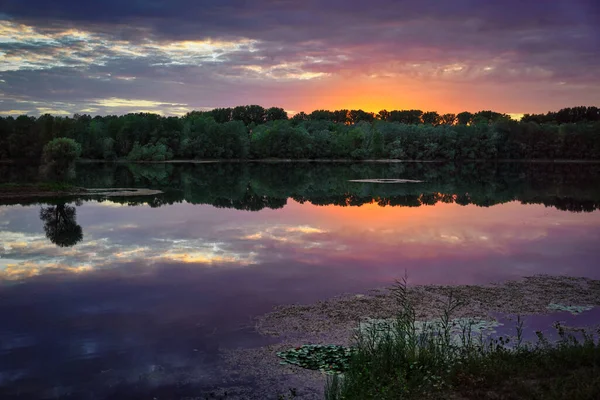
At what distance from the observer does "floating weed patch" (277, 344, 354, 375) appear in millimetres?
11039

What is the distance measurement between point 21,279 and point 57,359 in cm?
855

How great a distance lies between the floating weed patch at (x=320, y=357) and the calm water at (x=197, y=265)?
1148mm

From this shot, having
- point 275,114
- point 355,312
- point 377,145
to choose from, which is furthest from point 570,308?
point 275,114

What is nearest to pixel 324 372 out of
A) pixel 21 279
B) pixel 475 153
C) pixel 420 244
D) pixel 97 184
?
pixel 21 279

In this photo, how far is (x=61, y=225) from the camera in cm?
3075

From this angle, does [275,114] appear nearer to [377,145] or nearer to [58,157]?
[377,145]

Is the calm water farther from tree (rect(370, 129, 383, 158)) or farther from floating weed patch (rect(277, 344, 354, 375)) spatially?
tree (rect(370, 129, 383, 158))

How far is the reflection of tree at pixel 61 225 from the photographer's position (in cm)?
2662

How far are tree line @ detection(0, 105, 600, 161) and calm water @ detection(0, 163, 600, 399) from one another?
8175cm

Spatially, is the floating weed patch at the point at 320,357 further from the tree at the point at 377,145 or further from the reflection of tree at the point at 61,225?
the tree at the point at 377,145

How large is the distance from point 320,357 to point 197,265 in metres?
10.8

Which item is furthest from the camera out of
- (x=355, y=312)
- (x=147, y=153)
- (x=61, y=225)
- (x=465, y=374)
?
(x=147, y=153)

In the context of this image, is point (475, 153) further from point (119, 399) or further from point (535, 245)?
point (119, 399)

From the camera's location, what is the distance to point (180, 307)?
15.6 metres
